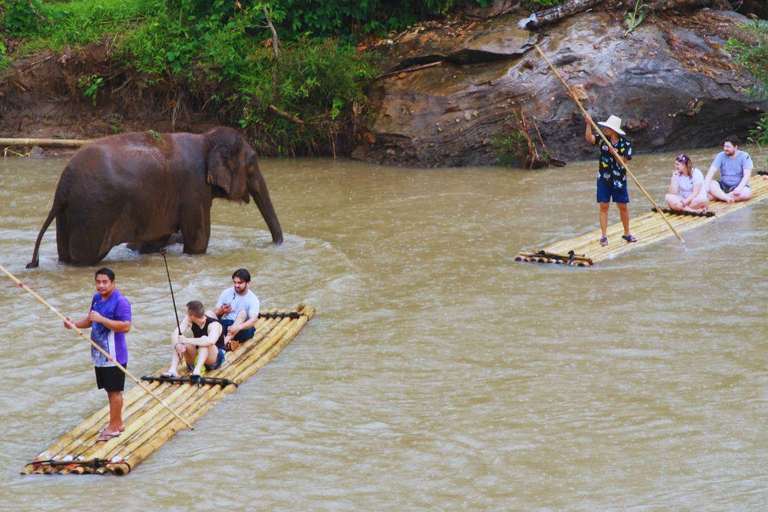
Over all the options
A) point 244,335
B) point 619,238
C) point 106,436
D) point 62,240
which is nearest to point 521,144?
point 619,238

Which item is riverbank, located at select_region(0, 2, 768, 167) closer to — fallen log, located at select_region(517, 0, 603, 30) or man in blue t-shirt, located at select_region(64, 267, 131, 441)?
fallen log, located at select_region(517, 0, 603, 30)

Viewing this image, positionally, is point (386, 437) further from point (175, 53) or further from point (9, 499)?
point (175, 53)

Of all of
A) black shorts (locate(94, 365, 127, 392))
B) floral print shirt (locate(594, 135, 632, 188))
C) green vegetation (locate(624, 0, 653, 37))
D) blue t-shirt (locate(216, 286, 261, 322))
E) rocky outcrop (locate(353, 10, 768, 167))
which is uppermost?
green vegetation (locate(624, 0, 653, 37))

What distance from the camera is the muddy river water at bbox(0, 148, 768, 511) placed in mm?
5266

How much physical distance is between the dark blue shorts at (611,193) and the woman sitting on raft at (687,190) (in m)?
1.66

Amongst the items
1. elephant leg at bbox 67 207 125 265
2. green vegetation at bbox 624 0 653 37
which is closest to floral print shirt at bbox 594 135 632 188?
elephant leg at bbox 67 207 125 265

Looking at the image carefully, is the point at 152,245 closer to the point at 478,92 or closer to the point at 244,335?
the point at 244,335

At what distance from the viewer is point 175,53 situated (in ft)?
56.5

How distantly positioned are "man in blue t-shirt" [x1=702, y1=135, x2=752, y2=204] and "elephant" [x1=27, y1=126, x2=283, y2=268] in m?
5.04

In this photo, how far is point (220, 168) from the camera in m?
10.7

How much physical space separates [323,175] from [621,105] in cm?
460

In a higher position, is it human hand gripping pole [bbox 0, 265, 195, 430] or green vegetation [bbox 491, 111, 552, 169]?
green vegetation [bbox 491, 111, 552, 169]

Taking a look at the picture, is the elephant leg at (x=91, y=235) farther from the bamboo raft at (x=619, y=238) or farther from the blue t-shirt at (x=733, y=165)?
the blue t-shirt at (x=733, y=165)

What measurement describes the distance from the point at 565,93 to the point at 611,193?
19.4ft
